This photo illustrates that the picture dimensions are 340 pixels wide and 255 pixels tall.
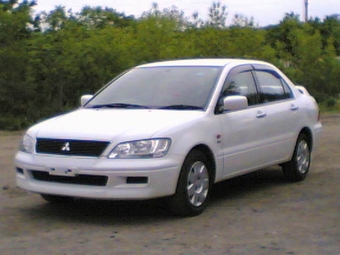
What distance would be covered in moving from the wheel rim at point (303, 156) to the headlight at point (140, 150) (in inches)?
123

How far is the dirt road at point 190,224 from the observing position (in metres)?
6.58

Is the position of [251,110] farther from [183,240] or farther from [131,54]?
[131,54]

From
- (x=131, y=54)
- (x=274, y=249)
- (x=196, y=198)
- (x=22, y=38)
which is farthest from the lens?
(x=131, y=54)

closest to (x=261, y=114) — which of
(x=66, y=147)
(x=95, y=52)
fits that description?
(x=66, y=147)

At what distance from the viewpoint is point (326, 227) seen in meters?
7.34

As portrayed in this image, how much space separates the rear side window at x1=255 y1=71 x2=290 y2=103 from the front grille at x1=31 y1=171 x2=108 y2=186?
283 centimetres

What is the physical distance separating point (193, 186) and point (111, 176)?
38.0 inches

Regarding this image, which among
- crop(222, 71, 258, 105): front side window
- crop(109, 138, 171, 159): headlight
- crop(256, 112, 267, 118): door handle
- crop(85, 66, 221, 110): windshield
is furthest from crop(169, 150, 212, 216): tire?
crop(256, 112, 267, 118): door handle

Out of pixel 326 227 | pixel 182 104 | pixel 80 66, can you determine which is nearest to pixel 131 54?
pixel 80 66

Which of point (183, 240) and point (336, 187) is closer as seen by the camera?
point (183, 240)

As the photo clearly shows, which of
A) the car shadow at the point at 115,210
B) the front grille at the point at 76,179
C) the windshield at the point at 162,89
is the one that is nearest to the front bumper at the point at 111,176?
the front grille at the point at 76,179

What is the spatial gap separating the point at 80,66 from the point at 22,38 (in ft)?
5.05

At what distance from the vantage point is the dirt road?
259 inches

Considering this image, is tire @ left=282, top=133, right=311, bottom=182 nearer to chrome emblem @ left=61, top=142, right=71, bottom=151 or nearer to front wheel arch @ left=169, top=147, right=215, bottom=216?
front wheel arch @ left=169, top=147, right=215, bottom=216
